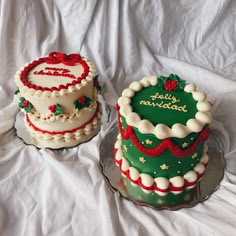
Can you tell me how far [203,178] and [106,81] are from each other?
584mm

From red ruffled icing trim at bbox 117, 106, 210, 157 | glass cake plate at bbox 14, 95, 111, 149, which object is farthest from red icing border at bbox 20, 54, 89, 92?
red ruffled icing trim at bbox 117, 106, 210, 157

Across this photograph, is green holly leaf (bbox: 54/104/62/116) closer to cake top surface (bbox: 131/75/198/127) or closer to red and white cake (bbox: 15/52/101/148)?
red and white cake (bbox: 15/52/101/148)

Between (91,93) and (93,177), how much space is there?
0.30 meters

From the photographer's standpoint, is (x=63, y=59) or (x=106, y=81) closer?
(x=63, y=59)

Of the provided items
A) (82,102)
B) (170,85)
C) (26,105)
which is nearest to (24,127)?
(26,105)

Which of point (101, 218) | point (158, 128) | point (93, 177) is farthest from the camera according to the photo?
point (93, 177)

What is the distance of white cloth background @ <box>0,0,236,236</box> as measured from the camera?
1.04 meters

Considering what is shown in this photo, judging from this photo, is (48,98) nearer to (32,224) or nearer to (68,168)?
(68,168)

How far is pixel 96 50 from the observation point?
1553 mm

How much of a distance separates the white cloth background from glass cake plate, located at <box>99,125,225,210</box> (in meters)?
0.02

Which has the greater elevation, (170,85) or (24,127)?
(170,85)

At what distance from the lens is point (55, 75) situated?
4.11 ft

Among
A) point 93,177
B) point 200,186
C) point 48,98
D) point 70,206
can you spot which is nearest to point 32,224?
point 70,206

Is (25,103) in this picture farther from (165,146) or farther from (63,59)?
(165,146)
